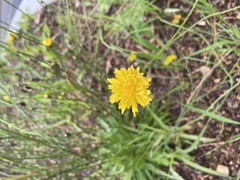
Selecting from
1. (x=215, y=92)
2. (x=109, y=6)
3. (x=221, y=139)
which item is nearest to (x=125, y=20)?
(x=109, y=6)

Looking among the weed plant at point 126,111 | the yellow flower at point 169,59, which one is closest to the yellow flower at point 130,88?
the weed plant at point 126,111

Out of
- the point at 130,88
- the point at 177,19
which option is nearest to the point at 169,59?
the point at 177,19

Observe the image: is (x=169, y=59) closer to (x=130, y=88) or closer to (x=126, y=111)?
(x=126, y=111)

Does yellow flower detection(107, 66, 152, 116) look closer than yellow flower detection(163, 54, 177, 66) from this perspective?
Yes

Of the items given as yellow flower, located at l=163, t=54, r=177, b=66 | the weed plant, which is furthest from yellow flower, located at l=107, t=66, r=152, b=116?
yellow flower, located at l=163, t=54, r=177, b=66

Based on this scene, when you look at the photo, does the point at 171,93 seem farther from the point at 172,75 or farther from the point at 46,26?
the point at 46,26

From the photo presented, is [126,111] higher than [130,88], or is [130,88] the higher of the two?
[126,111]

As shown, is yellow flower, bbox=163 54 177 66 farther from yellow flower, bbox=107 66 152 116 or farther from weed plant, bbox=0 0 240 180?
yellow flower, bbox=107 66 152 116

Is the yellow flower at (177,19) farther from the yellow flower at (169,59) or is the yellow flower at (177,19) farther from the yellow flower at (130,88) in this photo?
the yellow flower at (130,88)
